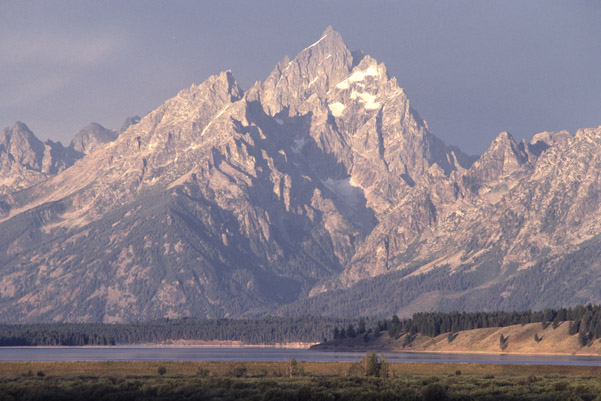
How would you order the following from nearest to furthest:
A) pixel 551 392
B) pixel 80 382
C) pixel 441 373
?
pixel 551 392 → pixel 80 382 → pixel 441 373

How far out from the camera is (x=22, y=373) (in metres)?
182

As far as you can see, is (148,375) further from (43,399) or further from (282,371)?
(43,399)

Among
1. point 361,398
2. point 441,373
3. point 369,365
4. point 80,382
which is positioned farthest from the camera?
point 441,373

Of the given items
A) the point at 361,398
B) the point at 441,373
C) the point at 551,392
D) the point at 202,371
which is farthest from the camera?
the point at 441,373

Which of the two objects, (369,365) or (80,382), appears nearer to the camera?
(80,382)

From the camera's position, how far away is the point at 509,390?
141000 mm

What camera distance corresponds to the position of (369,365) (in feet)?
561

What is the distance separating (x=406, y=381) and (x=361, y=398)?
2945cm

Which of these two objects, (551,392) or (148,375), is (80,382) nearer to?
(148,375)

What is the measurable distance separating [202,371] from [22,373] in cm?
3400

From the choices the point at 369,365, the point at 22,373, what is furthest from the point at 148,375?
the point at 369,365

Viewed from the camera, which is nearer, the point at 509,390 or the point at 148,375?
the point at 509,390

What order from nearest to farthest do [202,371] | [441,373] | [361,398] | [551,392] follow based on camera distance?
[361,398] < [551,392] < [202,371] < [441,373]

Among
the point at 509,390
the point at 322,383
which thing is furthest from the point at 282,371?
the point at 509,390
